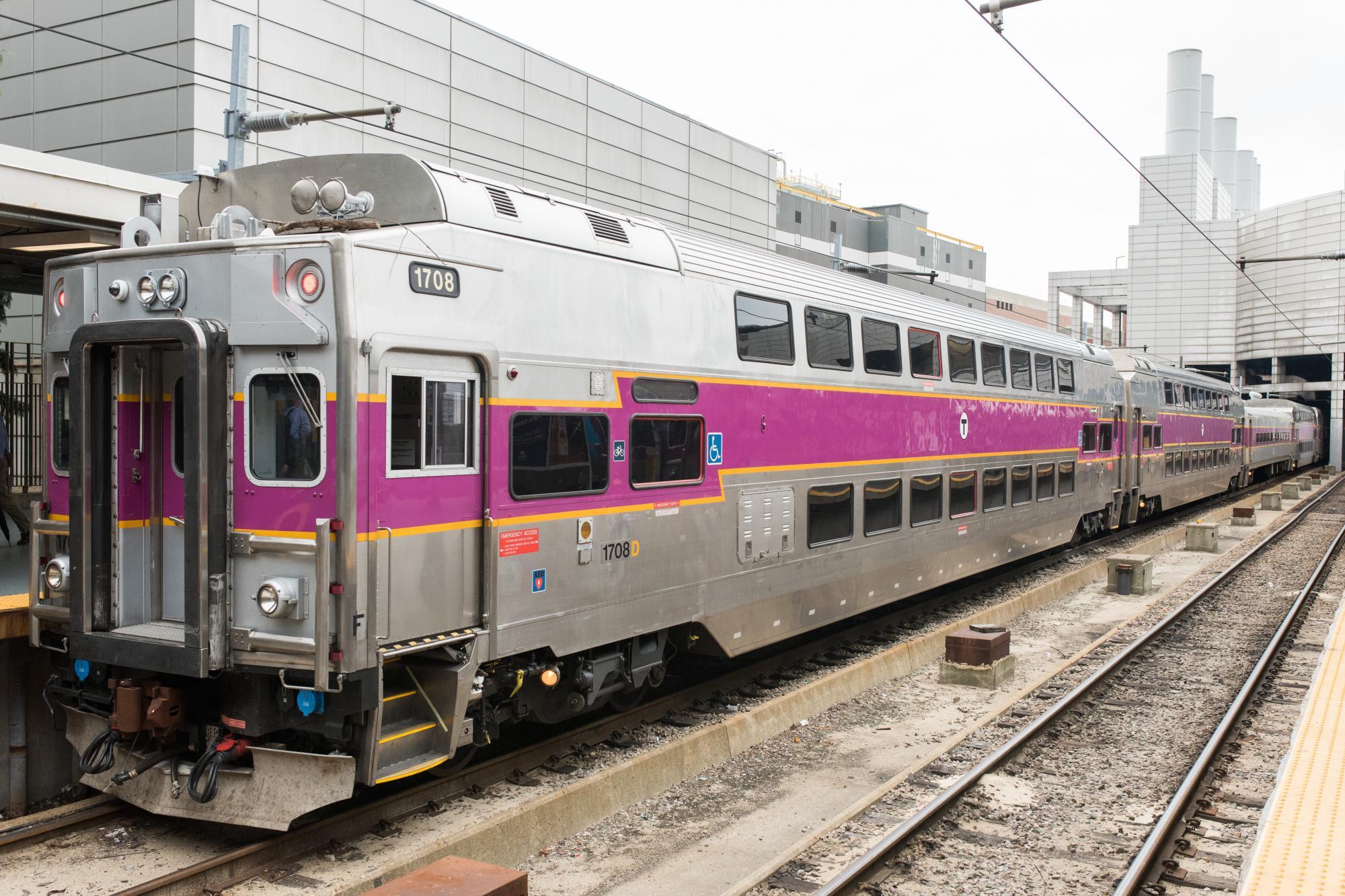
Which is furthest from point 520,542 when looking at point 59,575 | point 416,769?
point 59,575

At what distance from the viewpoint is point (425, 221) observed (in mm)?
6551

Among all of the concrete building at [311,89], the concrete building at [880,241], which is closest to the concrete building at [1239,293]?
the concrete building at [880,241]

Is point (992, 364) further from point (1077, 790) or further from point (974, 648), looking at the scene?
point (1077, 790)

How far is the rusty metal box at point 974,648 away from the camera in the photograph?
36.1 ft

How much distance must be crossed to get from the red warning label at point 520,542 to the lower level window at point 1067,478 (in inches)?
505

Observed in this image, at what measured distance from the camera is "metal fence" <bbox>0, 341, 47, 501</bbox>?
11.3 m

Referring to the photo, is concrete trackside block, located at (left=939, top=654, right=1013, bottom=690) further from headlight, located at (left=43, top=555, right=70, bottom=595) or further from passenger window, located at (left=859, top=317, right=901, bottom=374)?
headlight, located at (left=43, top=555, right=70, bottom=595)

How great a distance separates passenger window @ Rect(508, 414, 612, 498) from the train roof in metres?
1.23


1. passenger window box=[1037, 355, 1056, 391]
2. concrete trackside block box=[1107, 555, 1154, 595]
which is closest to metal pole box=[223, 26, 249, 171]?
passenger window box=[1037, 355, 1056, 391]

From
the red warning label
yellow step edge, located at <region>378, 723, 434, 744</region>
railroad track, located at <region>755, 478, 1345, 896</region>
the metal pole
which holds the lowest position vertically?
railroad track, located at <region>755, 478, 1345, 896</region>

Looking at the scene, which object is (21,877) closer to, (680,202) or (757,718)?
(757,718)

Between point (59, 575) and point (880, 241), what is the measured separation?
62.5 m

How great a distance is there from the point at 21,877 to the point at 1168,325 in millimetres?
105524

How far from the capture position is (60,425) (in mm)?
7184
